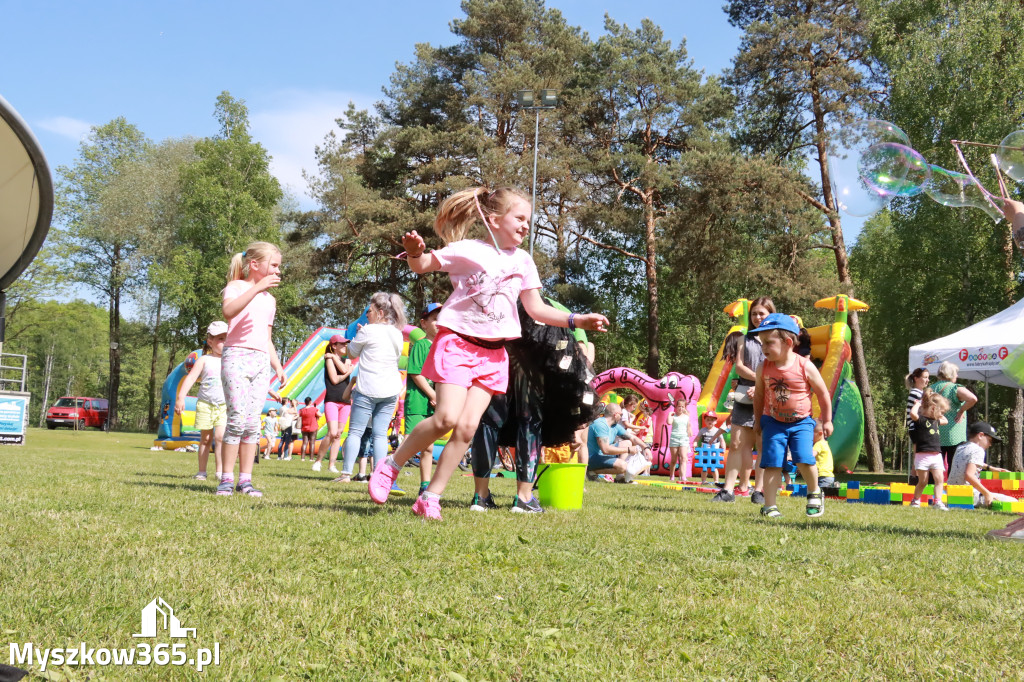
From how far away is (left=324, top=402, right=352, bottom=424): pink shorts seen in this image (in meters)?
12.4

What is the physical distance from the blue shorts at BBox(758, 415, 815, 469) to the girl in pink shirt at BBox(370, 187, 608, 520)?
2616 mm

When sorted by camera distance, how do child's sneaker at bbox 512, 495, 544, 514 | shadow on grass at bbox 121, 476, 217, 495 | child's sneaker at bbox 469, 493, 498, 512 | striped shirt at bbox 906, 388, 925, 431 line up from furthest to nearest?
striped shirt at bbox 906, 388, 925, 431, shadow on grass at bbox 121, 476, 217, 495, child's sneaker at bbox 469, 493, 498, 512, child's sneaker at bbox 512, 495, 544, 514

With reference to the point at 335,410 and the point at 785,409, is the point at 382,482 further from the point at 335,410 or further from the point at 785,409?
the point at 335,410

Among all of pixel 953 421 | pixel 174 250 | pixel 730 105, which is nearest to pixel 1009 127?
pixel 730 105

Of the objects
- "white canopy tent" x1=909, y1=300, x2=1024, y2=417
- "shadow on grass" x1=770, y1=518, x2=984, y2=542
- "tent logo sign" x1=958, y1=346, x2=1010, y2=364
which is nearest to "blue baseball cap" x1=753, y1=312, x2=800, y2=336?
Result: "shadow on grass" x1=770, y1=518, x2=984, y2=542

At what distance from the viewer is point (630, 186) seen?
3341cm

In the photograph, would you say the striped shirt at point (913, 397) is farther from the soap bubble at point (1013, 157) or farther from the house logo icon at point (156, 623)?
the house logo icon at point (156, 623)

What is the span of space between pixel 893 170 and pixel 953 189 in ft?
1.83

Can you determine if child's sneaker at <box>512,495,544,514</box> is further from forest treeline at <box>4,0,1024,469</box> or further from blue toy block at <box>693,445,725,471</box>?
forest treeline at <box>4,0,1024,469</box>

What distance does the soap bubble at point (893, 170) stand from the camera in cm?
747

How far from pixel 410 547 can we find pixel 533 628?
4.39ft

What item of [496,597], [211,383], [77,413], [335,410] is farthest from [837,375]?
[77,413]

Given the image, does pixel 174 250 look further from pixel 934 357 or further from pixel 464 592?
pixel 464 592

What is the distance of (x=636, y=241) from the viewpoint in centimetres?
3766
